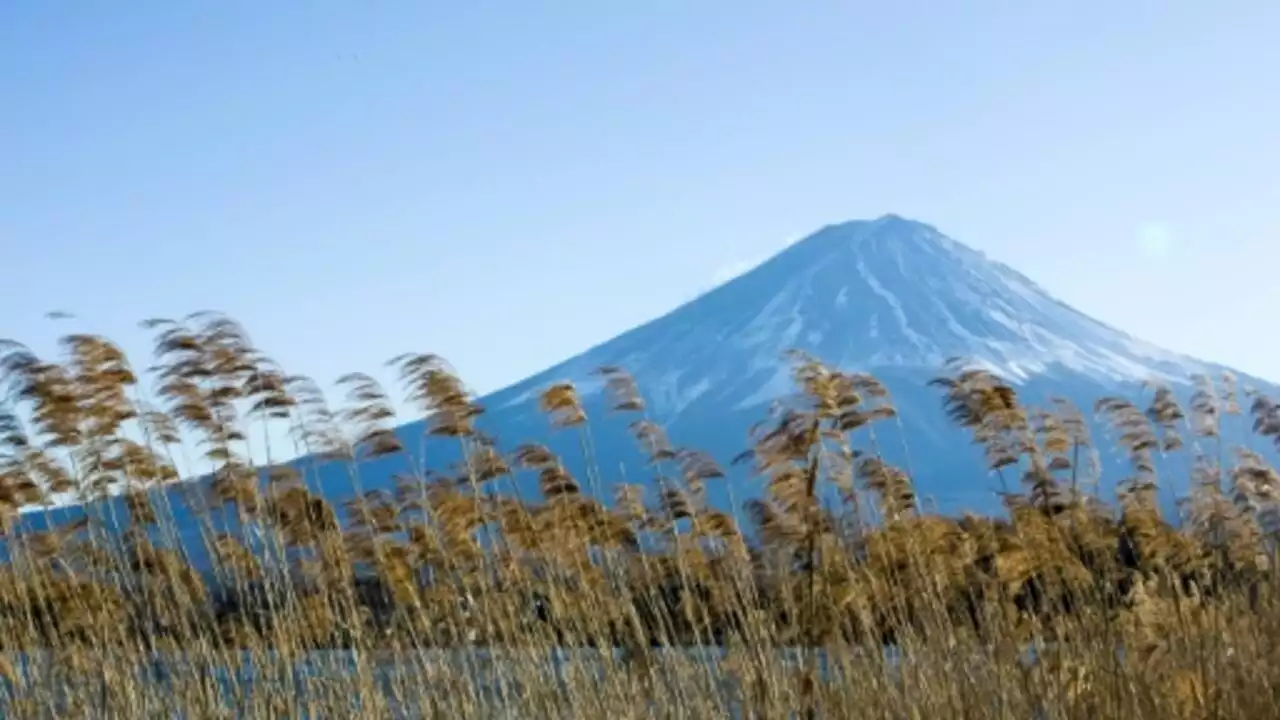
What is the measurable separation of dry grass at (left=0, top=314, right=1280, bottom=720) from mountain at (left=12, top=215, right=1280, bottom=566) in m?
113

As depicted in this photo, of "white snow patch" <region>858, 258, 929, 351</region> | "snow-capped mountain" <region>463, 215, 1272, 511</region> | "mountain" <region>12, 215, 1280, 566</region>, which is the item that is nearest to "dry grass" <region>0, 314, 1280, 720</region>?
"mountain" <region>12, 215, 1280, 566</region>

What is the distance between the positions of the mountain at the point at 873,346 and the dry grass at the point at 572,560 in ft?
370

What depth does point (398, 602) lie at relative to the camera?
6742mm

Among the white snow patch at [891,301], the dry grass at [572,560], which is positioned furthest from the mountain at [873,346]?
the dry grass at [572,560]

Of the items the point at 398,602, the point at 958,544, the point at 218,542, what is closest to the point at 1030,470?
the point at 958,544

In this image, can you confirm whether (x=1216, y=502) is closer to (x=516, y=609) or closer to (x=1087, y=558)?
(x=1087, y=558)

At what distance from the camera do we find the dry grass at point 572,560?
19.4 ft

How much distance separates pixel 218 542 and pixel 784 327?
125140mm

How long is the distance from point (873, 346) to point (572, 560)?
420 ft

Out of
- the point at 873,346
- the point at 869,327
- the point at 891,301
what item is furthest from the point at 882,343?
the point at 891,301

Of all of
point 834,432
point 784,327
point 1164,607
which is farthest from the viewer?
point 784,327

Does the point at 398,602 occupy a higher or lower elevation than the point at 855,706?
higher

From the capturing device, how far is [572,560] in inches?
272

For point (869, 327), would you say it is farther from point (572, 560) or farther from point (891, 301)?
A: point (572, 560)
